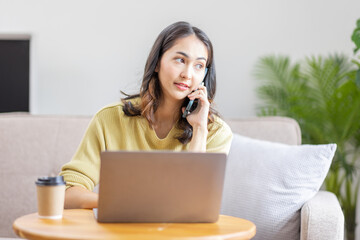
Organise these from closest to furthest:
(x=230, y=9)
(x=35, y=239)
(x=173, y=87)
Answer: (x=35, y=239)
(x=173, y=87)
(x=230, y=9)

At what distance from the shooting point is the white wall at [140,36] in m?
3.30

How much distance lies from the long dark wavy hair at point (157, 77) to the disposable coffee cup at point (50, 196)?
596 mm

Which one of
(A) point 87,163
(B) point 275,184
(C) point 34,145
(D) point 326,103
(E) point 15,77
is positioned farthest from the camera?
(D) point 326,103

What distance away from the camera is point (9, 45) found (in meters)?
2.93

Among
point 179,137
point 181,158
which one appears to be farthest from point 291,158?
point 181,158

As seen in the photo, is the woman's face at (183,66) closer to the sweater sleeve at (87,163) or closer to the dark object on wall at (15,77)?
the sweater sleeve at (87,163)

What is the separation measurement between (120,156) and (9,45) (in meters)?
1.98

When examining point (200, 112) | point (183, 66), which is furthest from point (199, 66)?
point (200, 112)

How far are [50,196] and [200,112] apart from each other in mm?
706

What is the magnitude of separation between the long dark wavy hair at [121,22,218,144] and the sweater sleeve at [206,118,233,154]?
4 cm

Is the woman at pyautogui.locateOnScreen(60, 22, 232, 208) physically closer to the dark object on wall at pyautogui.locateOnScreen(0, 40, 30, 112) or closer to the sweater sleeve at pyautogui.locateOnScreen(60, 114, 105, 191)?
the sweater sleeve at pyautogui.locateOnScreen(60, 114, 105, 191)

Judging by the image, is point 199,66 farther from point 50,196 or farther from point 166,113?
point 50,196

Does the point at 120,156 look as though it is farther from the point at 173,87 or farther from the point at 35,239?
the point at 173,87

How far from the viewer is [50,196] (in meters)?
1.33
